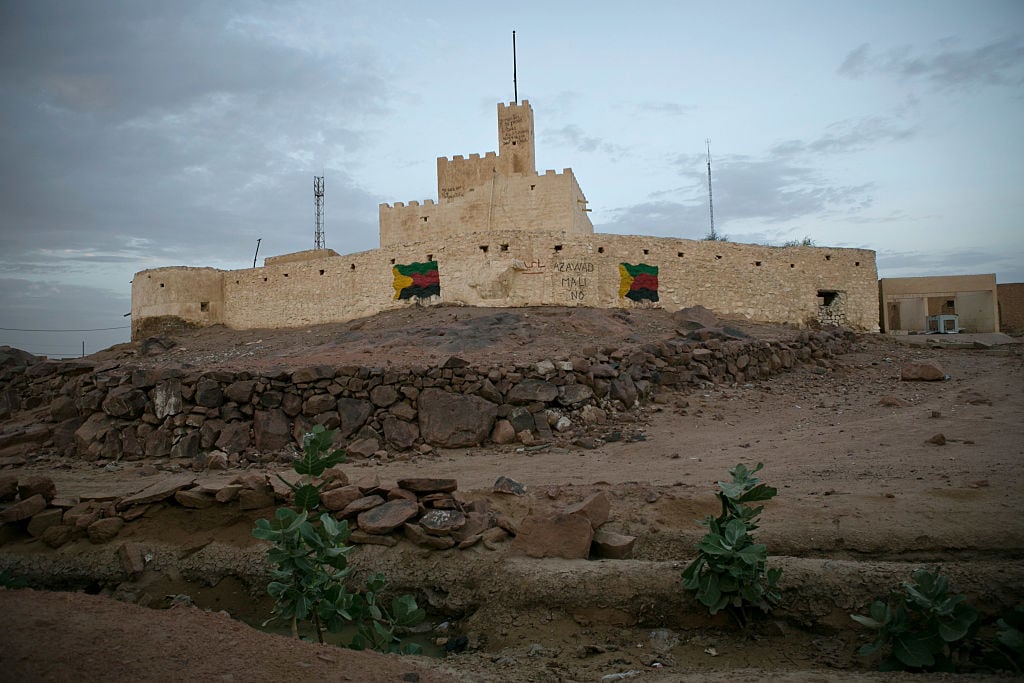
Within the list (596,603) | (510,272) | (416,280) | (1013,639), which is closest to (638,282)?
(510,272)

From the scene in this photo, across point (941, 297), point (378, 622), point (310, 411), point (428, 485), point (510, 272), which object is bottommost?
point (378, 622)

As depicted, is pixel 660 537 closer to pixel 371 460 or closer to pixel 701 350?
pixel 371 460

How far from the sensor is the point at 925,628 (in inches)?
122

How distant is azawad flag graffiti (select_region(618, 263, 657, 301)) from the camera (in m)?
16.0

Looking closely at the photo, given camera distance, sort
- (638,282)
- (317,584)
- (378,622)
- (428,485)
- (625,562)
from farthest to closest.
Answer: (638,282) → (428,485) → (625,562) → (378,622) → (317,584)

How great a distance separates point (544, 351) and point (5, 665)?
8984mm

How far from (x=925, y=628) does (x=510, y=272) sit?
42.4 ft

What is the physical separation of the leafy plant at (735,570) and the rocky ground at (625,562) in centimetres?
17

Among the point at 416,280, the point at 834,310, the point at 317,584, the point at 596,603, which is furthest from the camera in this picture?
the point at 834,310

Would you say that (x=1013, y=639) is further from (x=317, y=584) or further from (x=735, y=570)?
(x=317, y=584)

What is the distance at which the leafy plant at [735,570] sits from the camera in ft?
11.6

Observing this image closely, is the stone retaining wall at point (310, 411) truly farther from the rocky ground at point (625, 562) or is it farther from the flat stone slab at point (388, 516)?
the flat stone slab at point (388, 516)

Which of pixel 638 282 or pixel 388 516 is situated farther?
pixel 638 282

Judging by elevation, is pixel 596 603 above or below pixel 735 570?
below
